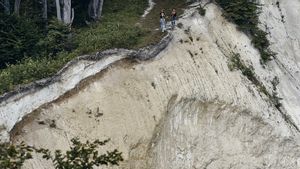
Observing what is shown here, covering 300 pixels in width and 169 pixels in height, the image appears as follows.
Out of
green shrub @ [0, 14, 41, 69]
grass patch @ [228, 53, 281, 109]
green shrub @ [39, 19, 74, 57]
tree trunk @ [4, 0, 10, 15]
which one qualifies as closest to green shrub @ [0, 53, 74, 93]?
green shrub @ [0, 14, 41, 69]

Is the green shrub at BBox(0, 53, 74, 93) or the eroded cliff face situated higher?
the green shrub at BBox(0, 53, 74, 93)

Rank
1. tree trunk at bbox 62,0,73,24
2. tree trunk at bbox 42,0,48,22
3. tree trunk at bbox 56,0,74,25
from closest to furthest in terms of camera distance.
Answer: tree trunk at bbox 56,0,74,25
tree trunk at bbox 62,0,73,24
tree trunk at bbox 42,0,48,22

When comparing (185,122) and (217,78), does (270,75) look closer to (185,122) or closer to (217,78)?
(217,78)

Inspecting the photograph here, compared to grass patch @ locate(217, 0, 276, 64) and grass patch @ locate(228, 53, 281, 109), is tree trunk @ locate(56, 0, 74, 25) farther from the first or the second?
grass patch @ locate(228, 53, 281, 109)

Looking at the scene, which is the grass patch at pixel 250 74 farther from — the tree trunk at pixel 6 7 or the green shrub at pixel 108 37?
the tree trunk at pixel 6 7

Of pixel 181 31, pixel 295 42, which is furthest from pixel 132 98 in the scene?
pixel 295 42
